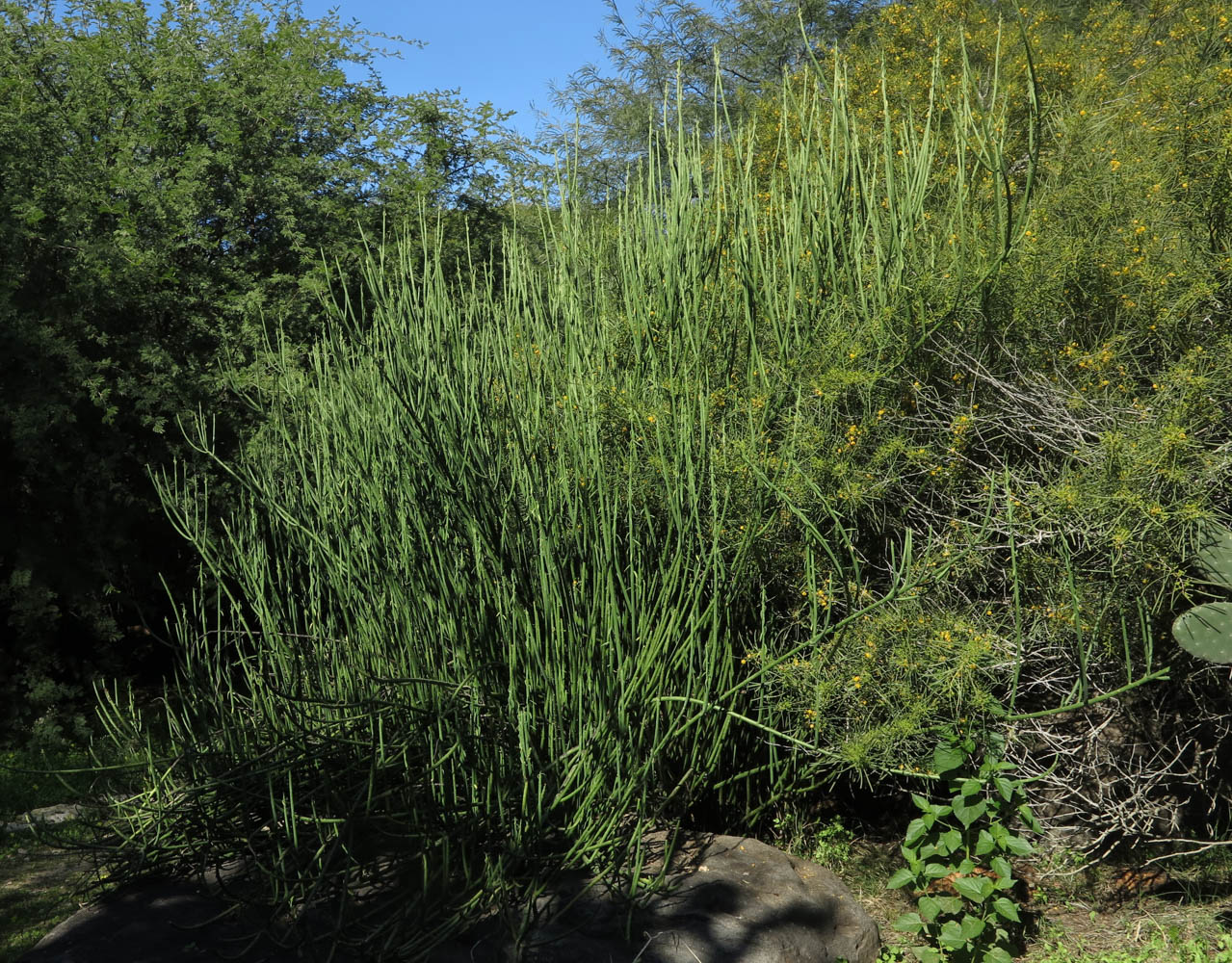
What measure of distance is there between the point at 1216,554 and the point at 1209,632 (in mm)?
293

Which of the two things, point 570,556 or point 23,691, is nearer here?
point 570,556

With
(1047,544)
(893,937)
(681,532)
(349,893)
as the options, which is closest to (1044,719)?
(1047,544)

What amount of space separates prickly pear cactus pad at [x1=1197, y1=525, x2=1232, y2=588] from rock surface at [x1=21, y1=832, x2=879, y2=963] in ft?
4.72

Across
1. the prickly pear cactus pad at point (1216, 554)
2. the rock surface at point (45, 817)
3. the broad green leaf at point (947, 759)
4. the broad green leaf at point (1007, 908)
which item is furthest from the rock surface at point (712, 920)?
the rock surface at point (45, 817)

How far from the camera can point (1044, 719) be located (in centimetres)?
346

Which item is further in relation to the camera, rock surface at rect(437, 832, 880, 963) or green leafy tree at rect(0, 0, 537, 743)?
green leafy tree at rect(0, 0, 537, 743)

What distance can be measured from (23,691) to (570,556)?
15.7ft

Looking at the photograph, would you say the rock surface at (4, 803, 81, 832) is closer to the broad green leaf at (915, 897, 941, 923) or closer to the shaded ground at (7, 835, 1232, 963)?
the shaded ground at (7, 835, 1232, 963)

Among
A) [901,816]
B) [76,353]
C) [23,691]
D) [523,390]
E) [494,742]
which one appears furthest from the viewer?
[23,691]

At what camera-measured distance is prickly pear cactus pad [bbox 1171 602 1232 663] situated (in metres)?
2.62

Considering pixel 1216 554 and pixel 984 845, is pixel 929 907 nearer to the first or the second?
pixel 984 845

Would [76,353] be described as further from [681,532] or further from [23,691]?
[681,532]

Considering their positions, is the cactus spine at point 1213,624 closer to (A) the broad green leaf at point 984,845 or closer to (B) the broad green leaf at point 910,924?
(A) the broad green leaf at point 984,845

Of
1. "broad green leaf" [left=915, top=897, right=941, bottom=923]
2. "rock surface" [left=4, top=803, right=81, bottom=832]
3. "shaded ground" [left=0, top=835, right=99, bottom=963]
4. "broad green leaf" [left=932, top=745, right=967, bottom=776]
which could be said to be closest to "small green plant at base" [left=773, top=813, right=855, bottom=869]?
"broad green leaf" [left=915, top=897, right=941, bottom=923]
